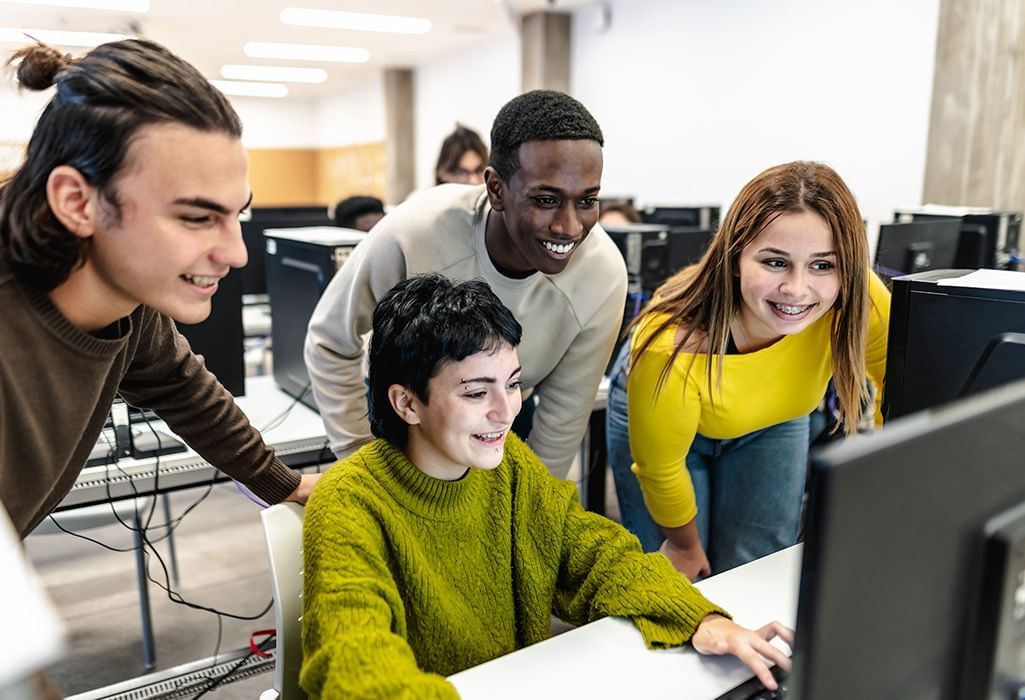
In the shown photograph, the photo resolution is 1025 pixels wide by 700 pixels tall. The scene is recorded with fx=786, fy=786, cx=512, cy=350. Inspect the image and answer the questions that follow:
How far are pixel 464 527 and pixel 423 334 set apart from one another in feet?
0.91

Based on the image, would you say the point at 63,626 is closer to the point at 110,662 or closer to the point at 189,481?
the point at 189,481

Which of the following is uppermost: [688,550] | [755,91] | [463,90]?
[463,90]

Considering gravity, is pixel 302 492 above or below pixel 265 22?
below

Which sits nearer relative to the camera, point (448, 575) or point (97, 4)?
point (448, 575)

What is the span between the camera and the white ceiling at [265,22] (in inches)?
261

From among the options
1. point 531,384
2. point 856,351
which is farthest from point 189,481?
point 856,351

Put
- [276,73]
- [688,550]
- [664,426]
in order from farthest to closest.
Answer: [276,73]
[688,550]
[664,426]

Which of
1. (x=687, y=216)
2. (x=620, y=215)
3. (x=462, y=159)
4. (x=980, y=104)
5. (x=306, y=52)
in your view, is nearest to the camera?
(x=462, y=159)

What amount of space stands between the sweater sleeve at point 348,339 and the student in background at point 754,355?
0.50 metres

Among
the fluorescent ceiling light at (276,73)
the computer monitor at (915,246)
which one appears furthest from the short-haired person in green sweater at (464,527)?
the fluorescent ceiling light at (276,73)

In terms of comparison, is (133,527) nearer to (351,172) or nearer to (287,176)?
(351,172)

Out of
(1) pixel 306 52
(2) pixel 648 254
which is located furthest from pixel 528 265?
(1) pixel 306 52

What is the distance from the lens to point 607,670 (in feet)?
3.07

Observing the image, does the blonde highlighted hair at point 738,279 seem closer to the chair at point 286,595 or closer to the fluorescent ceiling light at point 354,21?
the chair at point 286,595
